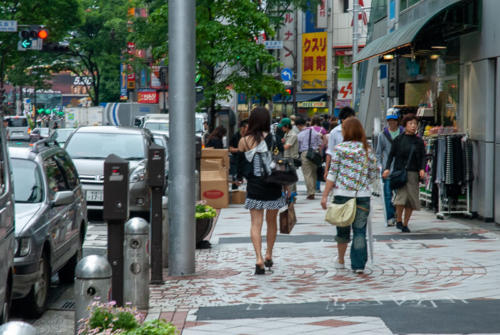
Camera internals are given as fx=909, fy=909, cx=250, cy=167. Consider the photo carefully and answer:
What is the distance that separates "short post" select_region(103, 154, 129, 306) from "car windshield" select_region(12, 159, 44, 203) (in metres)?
1.80

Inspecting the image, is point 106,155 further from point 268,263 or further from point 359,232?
point 359,232

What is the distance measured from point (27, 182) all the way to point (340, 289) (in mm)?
3323

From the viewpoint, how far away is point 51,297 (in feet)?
30.3

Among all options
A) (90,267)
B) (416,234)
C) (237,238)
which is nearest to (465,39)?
(416,234)

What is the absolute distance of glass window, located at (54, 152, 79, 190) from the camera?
10172mm

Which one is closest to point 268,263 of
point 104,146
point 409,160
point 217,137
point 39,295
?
point 39,295

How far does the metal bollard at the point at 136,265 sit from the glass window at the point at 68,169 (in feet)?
6.97

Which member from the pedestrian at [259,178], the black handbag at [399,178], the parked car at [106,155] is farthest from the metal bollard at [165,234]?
the parked car at [106,155]

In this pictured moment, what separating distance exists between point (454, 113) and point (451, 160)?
2141 millimetres

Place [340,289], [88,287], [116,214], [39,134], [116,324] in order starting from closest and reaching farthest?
[116,324] < [88,287] < [116,214] < [340,289] < [39,134]

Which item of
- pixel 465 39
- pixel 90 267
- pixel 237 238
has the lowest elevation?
pixel 237 238

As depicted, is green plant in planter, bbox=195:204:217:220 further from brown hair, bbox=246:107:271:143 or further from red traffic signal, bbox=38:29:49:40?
red traffic signal, bbox=38:29:49:40

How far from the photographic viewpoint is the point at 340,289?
8977 millimetres

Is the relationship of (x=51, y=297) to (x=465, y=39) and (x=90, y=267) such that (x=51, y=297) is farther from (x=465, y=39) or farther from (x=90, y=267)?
(x=465, y=39)
